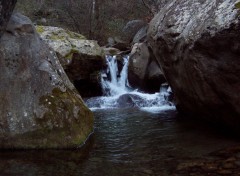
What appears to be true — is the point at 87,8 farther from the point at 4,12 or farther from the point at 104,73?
the point at 4,12

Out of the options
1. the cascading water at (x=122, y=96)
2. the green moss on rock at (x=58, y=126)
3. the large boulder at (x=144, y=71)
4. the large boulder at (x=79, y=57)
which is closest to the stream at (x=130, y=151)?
the green moss on rock at (x=58, y=126)

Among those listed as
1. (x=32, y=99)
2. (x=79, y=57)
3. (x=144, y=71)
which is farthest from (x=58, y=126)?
(x=144, y=71)

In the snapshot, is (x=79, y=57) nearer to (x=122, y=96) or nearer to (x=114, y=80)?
(x=122, y=96)

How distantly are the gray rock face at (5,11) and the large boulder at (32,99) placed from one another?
0.98 feet

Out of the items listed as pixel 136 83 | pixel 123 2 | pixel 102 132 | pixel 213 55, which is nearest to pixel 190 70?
pixel 213 55

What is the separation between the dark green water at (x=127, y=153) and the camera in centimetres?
480

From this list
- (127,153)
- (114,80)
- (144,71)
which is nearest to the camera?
(127,153)

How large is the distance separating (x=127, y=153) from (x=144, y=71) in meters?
7.04

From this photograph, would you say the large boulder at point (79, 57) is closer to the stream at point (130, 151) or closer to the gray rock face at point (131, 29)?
the stream at point (130, 151)

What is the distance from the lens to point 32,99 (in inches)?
231

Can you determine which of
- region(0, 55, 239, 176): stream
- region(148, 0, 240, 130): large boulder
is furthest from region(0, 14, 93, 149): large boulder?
region(148, 0, 240, 130): large boulder

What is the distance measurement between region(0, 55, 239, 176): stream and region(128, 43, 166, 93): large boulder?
3393 mm

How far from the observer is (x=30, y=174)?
467 cm

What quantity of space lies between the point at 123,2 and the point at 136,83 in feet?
34.4
